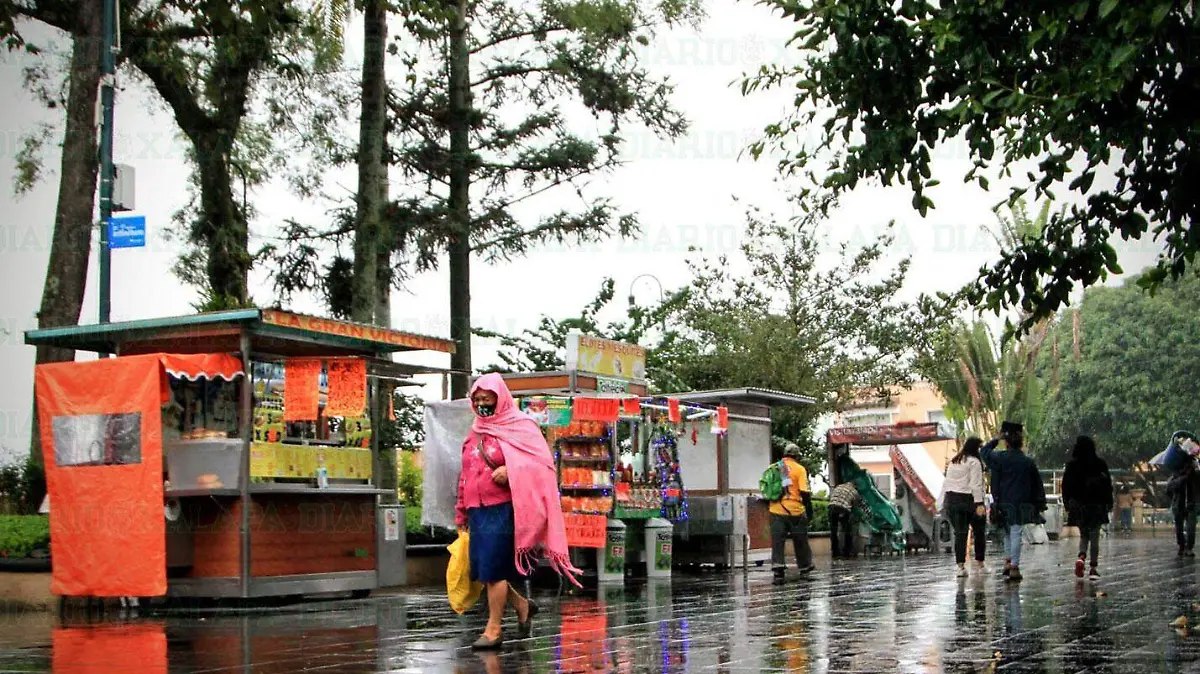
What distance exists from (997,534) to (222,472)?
22.3 metres

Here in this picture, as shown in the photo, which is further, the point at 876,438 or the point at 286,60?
the point at 876,438

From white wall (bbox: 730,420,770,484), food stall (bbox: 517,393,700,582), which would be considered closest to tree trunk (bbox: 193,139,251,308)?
food stall (bbox: 517,393,700,582)

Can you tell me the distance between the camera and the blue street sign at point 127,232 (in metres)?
16.6

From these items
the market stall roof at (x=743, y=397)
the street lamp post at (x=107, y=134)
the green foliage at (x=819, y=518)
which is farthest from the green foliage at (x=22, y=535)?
the green foliage at (x=819, y=518)

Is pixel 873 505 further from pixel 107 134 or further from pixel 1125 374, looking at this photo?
pixel 1125 374

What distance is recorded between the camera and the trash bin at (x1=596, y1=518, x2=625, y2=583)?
17.6 m

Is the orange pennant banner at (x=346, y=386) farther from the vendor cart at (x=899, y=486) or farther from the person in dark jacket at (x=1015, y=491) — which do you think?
the vendor cart at (x=899, y=486)

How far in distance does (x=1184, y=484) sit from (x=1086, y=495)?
27.6 feet

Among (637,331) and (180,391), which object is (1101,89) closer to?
(180,391)

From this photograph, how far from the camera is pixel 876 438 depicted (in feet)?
86.8

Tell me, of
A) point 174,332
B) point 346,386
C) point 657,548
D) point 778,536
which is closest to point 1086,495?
point 778,536

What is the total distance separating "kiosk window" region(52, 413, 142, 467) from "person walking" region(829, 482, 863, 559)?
47.4 feet

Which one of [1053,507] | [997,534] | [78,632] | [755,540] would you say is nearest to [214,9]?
[78,632]

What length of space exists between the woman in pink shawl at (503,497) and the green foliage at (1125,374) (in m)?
54.6
